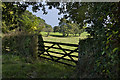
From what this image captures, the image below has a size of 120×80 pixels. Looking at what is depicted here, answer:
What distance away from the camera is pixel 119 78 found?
3930 mm

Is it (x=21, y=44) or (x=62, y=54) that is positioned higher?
(x=21, y=44)

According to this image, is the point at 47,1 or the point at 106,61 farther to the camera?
the point at 47,1

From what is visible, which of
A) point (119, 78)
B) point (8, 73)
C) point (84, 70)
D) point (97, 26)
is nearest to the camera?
point (119, 78)

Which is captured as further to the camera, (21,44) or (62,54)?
(21,44)

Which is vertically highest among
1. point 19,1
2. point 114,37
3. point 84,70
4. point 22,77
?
point 19,1

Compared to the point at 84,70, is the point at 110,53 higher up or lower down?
higher up

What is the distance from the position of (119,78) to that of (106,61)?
67 cm

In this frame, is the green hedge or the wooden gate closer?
the wooden gate

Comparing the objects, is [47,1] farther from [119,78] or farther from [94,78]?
[119,78]

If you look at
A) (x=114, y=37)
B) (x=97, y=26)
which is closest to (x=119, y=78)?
(x=114, y=37)

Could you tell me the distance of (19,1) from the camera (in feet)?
25.5

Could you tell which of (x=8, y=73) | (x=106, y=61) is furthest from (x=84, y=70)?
(x=8, y=73)

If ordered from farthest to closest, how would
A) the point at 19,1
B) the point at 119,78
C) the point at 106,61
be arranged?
the point at 19,1, the point at 106,61, the point at 119,78

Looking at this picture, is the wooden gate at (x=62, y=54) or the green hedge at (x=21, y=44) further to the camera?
the green hedge at (x=21, y=44)
